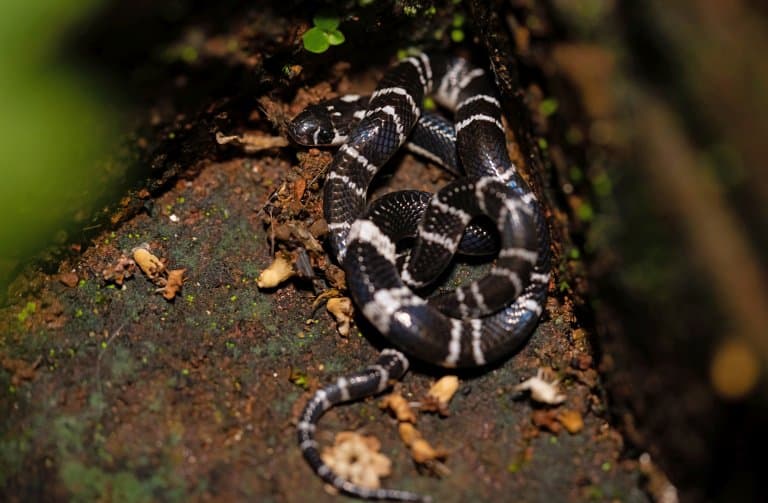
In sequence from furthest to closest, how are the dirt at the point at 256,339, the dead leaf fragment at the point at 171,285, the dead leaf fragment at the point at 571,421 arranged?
the dead leaf fragment at the point at 171,285 → the dead leaf fragment at the point at 571,421 → the dirt at the point at 256,339

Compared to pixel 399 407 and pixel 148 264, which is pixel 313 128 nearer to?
pixel 148 264

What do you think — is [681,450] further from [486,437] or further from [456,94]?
[456,94]

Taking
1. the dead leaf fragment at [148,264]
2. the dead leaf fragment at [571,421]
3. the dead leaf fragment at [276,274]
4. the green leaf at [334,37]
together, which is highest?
the green leaf at [334,37]

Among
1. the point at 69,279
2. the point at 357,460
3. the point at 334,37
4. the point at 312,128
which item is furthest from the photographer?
the point at 312,128

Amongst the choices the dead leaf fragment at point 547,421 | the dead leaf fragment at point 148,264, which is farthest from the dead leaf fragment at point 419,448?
the dead leaf fragment at point 148,264

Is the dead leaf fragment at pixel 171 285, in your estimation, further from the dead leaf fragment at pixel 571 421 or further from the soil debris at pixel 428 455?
the dead leaf fragment at pixel 571 421

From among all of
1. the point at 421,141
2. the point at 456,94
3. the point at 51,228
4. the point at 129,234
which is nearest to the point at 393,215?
the point at 421,141

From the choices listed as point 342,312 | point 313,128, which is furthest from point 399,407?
point 313,128

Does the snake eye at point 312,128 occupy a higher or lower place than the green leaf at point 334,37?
lower
